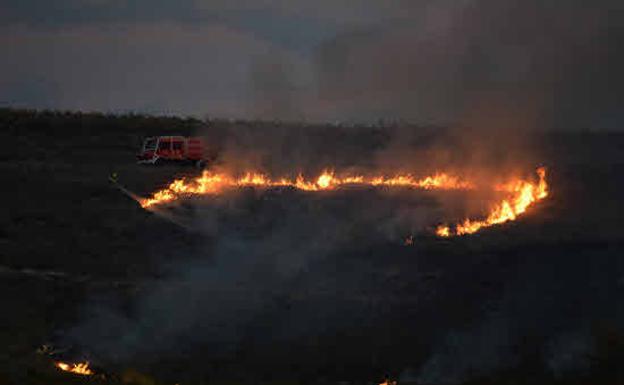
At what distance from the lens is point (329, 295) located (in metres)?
30.3

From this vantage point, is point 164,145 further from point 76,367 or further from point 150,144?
point 76,367

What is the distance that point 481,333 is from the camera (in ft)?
87.2

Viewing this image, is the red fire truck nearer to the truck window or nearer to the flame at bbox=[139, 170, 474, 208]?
the truck window

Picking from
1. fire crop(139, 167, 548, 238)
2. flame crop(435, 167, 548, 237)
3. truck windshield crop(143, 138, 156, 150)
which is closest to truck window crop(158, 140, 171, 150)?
truck windshield crop(143, 138, 156, 150)

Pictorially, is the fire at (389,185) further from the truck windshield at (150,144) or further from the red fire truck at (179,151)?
the truck windshield at (150,144)

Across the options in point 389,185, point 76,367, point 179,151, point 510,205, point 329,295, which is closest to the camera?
point 76,367

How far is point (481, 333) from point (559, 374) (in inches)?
118

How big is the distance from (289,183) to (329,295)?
1425cm

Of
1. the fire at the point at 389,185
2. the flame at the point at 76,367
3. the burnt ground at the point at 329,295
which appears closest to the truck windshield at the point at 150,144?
the fire at the point at 389,185

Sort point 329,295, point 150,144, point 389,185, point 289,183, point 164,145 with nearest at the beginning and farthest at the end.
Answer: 1. point 329,295
2. point 389,185
3. point 289,183
4. point 164,145
5. point 150,144

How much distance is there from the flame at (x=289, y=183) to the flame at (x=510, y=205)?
1.89m

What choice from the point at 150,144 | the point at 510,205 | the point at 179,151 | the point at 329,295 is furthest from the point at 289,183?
the point at 329,295

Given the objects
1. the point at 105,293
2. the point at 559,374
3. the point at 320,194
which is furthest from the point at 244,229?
the point at 559,374

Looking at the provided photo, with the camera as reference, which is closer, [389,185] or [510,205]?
[510,205]
